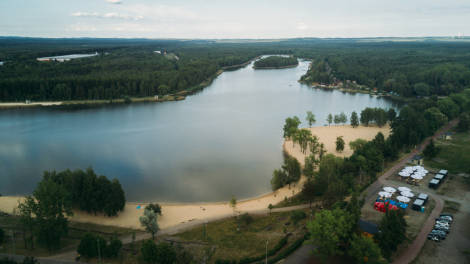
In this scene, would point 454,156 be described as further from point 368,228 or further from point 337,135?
point 368,228

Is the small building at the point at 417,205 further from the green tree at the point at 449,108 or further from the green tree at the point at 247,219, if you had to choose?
the green tree at the point at 449,108

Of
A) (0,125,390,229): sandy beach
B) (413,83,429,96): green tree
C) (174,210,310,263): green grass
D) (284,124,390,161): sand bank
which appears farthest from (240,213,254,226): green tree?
(413,83,429,96): green tree

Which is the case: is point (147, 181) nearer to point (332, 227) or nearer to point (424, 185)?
point (332, 227)

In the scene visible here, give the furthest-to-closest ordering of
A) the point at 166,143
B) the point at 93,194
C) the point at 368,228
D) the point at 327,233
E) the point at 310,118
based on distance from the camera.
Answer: the point at 310,118
the point at 166,143
the point at 93,194
the point at 368,228
the point at 327,233

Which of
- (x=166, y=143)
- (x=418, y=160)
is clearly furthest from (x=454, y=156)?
(x=166, y=143)

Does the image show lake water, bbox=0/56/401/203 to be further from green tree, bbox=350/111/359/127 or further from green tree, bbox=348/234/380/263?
green tree, bbox=348/234/380/263

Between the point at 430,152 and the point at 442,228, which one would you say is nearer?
the point at 442,228
